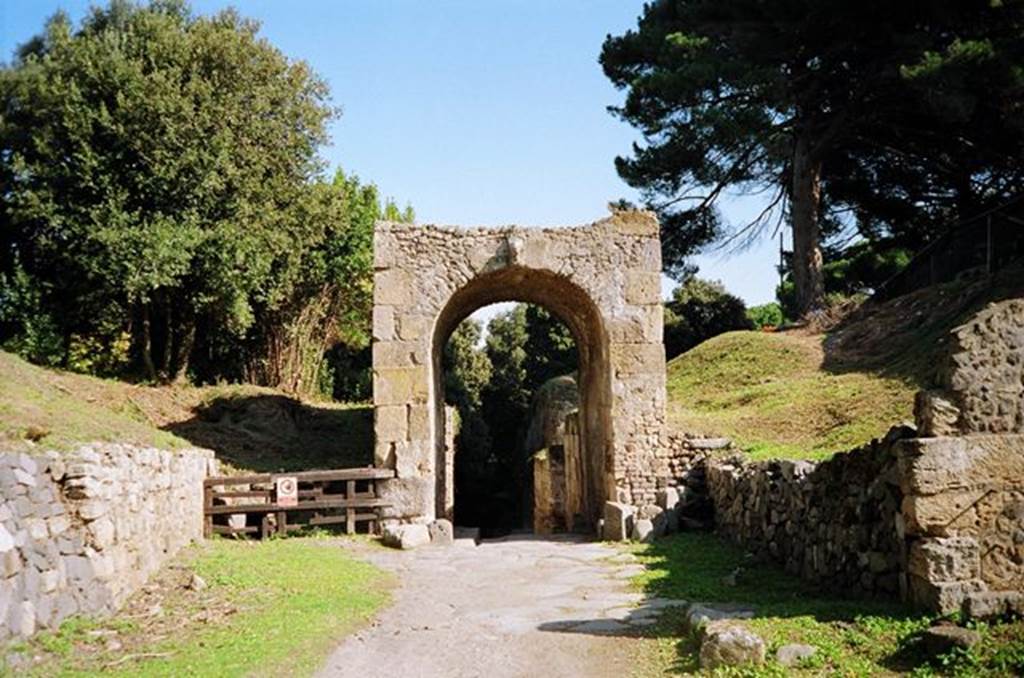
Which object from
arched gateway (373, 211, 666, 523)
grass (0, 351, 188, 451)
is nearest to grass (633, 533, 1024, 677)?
arched gateway (373, 211, 666, 523)

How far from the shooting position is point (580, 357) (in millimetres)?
18484

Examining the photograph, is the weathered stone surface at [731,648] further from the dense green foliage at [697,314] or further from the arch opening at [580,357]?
the dense green foliage at [697,314]

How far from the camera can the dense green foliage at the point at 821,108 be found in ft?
68.2

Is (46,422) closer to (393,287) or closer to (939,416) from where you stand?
(393,287)

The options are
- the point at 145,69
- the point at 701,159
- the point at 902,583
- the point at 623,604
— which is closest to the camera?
the point at 902,583

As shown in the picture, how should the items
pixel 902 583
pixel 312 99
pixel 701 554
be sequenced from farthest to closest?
pixel 312 99 < pixel 701 554 < pixel 902 583

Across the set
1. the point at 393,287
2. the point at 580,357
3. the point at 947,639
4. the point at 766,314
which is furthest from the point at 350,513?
the point at 766,314

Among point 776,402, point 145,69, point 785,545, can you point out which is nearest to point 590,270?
point 776,402

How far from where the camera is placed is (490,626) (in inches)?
310

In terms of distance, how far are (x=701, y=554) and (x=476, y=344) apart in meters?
25.6

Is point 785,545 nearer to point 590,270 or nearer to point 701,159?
point 590,270

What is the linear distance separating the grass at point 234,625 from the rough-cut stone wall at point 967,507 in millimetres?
4502

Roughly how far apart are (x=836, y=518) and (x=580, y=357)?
10805mm

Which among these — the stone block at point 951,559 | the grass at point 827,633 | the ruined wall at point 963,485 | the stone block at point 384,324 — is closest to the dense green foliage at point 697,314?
the stone block at point 384,324
